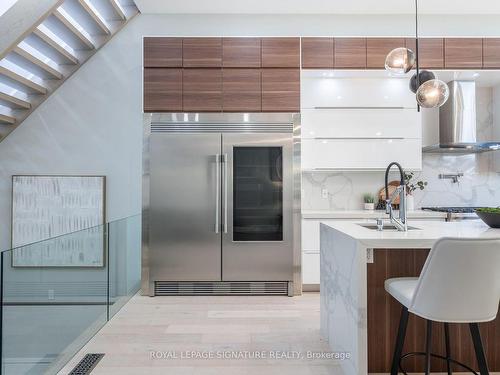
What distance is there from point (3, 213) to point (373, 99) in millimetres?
4415

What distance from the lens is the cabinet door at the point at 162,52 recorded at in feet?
12.4

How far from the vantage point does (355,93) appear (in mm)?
3887

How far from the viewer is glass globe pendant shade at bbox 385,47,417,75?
2406 millimetres

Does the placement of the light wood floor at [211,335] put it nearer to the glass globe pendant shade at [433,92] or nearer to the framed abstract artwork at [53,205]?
the framed abstract artwork at [53,205]

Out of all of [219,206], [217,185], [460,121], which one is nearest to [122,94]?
[217,185]

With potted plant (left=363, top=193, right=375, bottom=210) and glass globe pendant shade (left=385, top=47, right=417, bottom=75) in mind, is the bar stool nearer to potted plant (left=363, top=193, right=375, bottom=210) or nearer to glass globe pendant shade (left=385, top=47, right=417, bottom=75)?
glass globe pendant shade (left=385, top=47, right=417, bottom=75)

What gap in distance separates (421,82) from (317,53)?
159 cm

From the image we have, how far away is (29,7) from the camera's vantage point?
9.09ft

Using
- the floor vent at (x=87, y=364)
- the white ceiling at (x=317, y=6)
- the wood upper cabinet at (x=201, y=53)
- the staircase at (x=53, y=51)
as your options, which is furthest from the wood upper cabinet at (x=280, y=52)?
the floor vent at (x=87, y=364)

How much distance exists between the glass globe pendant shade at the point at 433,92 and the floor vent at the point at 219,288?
7.53 feet

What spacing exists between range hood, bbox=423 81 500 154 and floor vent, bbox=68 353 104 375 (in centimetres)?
388

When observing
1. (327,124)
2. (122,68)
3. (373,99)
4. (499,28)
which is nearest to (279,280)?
(327,124)

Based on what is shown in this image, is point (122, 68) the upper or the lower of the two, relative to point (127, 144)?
upper

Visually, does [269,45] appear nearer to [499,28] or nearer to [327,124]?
[327,124]
